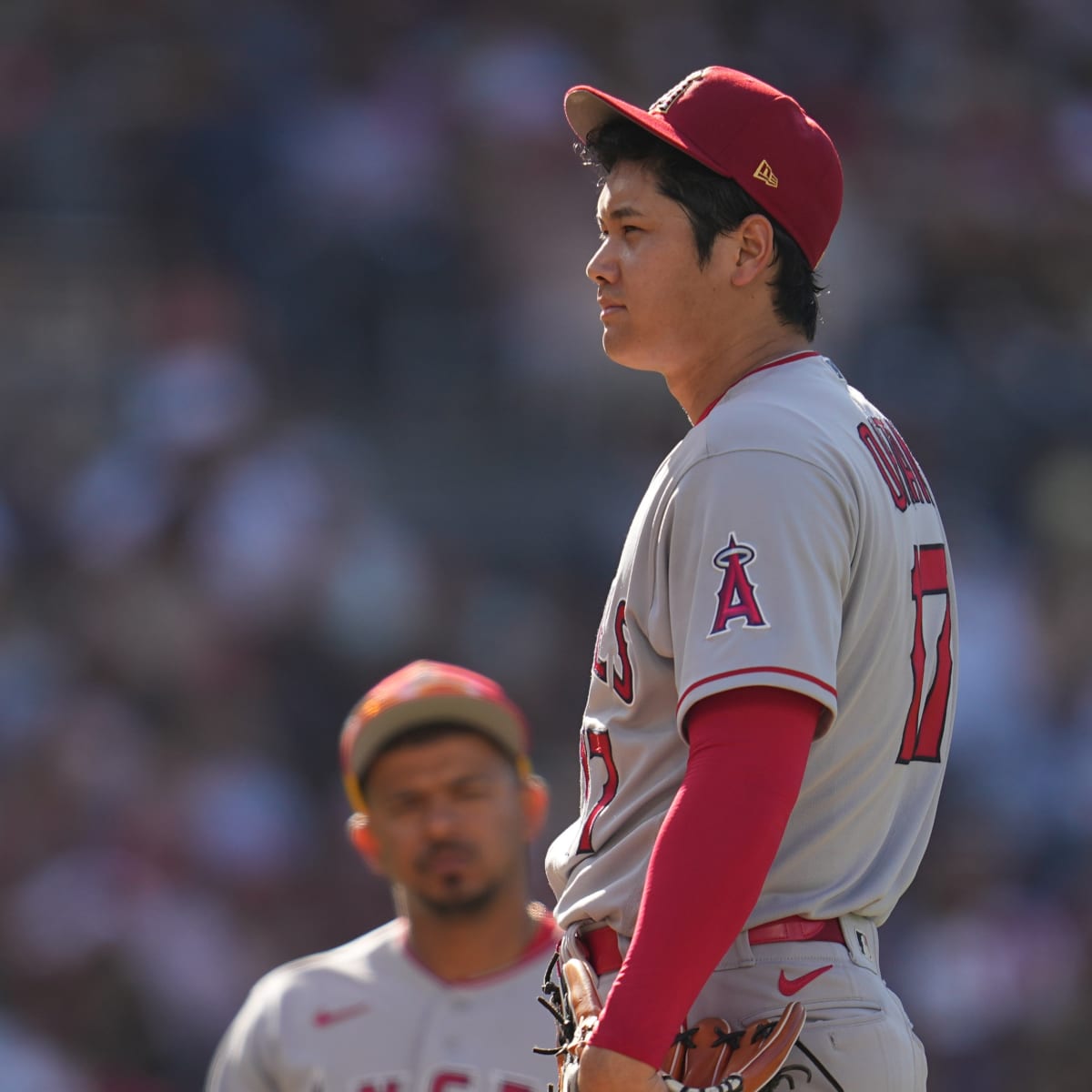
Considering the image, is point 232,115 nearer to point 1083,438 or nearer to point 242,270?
point 242,270

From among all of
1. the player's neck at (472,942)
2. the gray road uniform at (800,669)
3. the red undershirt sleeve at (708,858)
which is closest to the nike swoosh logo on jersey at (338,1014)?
the player's neck at (472,942)

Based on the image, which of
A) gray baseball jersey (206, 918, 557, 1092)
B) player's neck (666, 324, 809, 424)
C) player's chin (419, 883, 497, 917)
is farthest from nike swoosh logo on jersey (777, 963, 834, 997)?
player's chin (419, 883, 497, 917)

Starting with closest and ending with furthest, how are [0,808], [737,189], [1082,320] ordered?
[737,189] < [0,808] < [1082,320]

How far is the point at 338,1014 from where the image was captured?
351cm

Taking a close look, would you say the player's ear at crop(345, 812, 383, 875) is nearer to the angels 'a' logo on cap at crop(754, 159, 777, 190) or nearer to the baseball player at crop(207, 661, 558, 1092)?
the baseball player at crop(207, 661, 558, 1092)

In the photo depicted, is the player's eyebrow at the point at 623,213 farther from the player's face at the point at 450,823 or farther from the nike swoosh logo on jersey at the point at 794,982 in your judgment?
the player's face at the point at 450,823

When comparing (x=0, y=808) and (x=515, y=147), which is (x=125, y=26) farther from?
(x=0, y=808)

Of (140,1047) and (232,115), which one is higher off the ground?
(232,115)

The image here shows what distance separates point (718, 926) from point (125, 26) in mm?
8585

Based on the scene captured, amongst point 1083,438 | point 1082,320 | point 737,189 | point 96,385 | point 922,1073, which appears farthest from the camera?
point 1082,320

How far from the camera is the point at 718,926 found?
5.48ft

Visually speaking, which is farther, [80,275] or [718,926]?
[80,275]

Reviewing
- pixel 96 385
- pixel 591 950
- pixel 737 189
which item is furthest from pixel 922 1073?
pixel 96 385

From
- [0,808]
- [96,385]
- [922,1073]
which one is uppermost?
[96,385]
